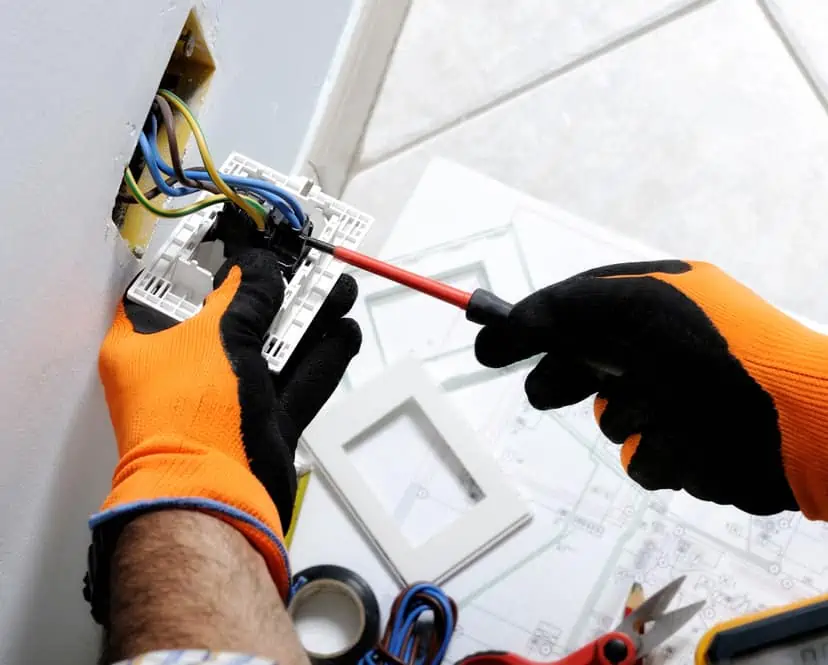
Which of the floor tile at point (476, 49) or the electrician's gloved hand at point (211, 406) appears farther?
the floor tile at point (476, 49)

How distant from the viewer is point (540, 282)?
0.89 metres

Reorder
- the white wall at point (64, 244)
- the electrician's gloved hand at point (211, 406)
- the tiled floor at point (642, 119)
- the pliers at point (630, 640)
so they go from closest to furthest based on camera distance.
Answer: the white wall at point (64, 244) < the electrician's gloved hand at point (211, 406) < the pliers at point (630, 640) < the tiled floor at point (642, 119)

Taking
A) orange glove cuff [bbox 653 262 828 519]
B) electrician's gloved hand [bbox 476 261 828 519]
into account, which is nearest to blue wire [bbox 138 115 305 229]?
electrician's gloved hand [bbox 476 261 828 519]

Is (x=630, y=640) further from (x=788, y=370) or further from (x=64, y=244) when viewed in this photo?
(x=64, y=244)

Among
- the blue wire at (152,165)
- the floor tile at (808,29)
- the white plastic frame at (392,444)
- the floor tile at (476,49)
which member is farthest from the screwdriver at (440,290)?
the floor tile at (808,29)

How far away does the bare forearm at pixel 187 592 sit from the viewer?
0.44 meters

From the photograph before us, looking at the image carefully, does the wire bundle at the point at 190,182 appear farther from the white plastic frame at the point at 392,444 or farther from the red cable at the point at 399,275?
the white plastic frame at the point at 392,444

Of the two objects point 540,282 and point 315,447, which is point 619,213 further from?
point 315,447

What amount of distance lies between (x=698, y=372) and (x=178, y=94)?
1.41 feet

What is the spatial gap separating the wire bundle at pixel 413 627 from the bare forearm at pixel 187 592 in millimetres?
271

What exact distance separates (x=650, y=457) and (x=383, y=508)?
1.15 ft

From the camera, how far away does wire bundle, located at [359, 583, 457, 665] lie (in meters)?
0.73

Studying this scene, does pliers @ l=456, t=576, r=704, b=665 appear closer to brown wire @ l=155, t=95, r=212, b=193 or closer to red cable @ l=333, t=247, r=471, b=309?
red cable @ l=333, t=247, r=471, b=309

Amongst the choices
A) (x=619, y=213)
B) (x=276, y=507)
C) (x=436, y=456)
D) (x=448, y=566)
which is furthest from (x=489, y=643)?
(x=619, y=213)
